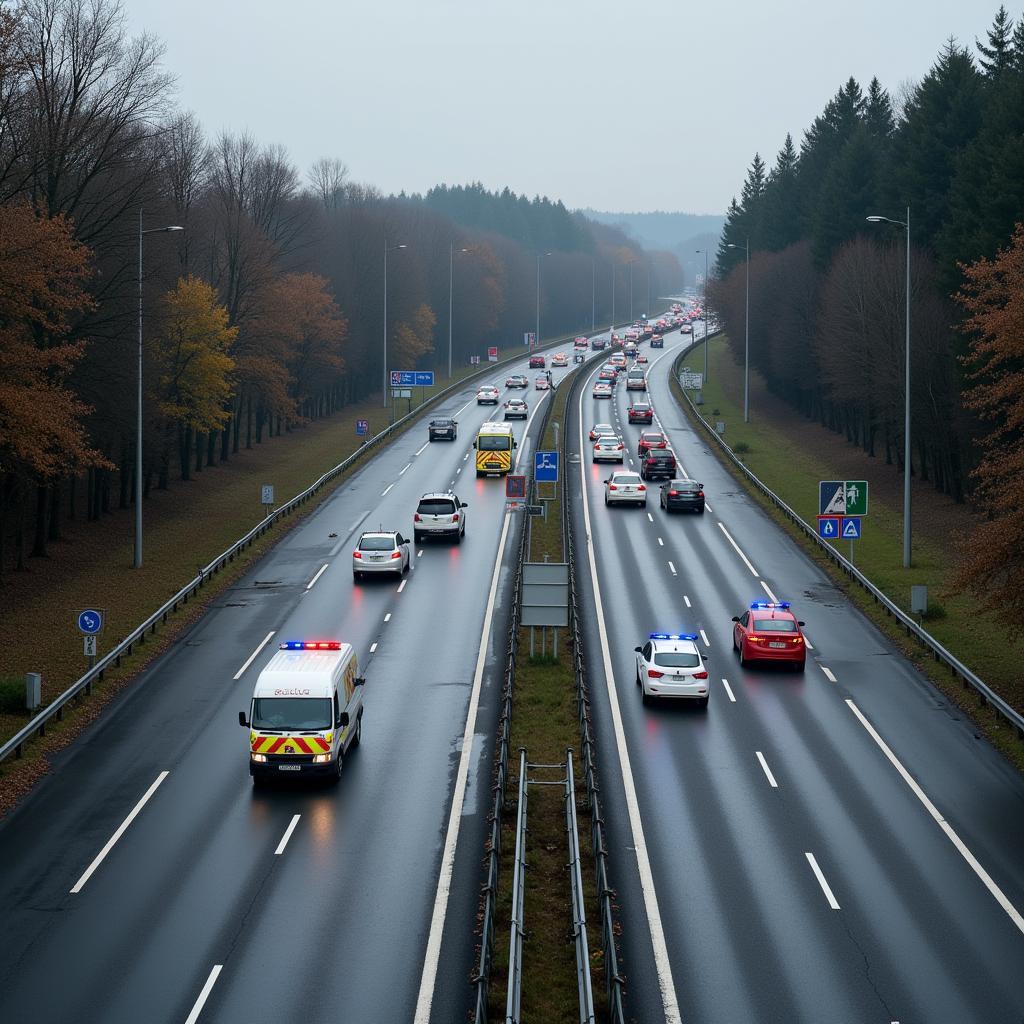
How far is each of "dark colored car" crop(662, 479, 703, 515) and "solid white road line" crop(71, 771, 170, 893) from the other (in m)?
37.4

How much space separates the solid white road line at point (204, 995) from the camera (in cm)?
1662

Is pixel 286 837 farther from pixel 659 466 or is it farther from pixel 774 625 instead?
pixel 659 466

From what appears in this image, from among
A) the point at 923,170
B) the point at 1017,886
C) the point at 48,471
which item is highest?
the point at 923,170

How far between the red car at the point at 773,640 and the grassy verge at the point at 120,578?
15.7 meters

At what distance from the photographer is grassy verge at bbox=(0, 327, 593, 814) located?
31.3 metres

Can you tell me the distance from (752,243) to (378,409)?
159 ft

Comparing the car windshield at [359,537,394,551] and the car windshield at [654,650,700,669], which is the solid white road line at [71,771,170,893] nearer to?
the car windshield at [654,650,700,669]

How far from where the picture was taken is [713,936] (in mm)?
19328

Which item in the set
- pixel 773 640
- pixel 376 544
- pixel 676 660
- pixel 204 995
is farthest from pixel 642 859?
pixel 376 544

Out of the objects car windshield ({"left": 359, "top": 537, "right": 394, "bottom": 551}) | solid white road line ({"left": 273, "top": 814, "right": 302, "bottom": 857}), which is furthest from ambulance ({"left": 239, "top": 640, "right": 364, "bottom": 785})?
car windshield ({"left": 359, "top": 537, "right": 394, "bottom": 551})

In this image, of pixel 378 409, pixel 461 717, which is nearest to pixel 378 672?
pixel 461 717

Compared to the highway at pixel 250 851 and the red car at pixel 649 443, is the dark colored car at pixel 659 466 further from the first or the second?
the highway at pixel 250 851

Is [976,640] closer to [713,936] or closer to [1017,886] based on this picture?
[1017,886]

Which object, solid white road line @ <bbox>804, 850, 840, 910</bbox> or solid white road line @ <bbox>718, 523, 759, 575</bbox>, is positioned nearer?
solid white road line @ <bbox>804, 850, 840, 910</bbox>
